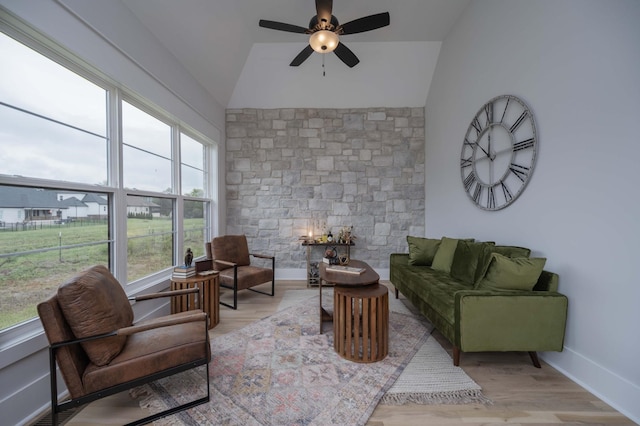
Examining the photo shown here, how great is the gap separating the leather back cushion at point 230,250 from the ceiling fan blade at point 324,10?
2.84m

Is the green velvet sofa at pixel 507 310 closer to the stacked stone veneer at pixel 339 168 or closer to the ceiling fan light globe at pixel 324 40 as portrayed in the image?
the stacked stone veneer at pixel 339 168

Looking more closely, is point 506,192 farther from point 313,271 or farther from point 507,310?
point 313,271

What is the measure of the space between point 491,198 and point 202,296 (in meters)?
3.37

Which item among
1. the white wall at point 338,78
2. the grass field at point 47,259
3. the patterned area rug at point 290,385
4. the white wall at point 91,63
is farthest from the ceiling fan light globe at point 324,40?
the patterned area rug at point 290,385

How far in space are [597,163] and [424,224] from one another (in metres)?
2.62

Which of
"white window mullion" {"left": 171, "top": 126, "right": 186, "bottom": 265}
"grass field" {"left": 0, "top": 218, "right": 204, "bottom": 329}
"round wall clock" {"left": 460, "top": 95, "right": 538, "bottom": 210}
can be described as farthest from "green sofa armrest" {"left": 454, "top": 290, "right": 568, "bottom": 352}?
"white window mullion" {"left": 171, "top": 126, "right": 186, "bottom": 265}

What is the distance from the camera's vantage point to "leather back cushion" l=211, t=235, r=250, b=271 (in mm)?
3227

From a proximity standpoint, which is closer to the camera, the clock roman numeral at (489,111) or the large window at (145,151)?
the large window at (145,151)

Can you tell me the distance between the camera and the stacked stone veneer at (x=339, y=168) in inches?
164

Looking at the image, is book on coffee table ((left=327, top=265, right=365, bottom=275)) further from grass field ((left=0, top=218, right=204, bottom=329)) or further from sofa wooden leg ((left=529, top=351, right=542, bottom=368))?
grass field ((left=0, top=218, right=204, bottom=329))

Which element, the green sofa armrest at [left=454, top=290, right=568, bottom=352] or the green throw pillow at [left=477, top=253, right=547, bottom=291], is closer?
the green sofa armrest at [left=454, top=290, right=568, bottom=352]

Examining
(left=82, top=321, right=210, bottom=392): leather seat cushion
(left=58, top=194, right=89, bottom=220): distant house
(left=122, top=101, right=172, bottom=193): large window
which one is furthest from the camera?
(left=122, top=101, right=172, bottom=193): large window

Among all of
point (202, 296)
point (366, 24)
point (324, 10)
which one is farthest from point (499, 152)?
point (202, 296)

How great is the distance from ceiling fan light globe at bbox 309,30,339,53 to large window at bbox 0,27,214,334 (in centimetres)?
184
